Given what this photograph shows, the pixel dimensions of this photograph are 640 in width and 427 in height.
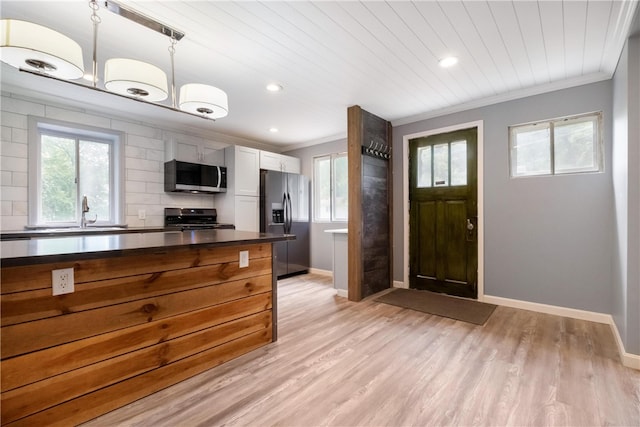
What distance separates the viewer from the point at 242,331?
91.0 inches

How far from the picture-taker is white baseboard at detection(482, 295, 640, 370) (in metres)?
2.07

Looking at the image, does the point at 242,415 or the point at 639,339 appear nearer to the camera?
the point at 242,415

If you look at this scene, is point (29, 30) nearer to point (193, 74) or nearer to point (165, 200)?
point (193, 74)

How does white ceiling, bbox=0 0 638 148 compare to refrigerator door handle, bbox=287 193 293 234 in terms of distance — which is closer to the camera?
white ceiling, bbox=0 0 638 148

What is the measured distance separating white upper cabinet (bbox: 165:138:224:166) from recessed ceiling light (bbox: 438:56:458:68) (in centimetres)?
355

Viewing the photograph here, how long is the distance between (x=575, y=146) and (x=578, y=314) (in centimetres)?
179

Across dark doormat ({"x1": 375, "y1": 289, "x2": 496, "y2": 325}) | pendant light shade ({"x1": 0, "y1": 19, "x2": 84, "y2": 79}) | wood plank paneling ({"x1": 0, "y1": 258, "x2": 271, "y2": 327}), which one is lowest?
dark doormat ({"x1": 375, "y1": 289, "x2": 496, "y2": 325})

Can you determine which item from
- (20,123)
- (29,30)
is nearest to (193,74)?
(29,30)

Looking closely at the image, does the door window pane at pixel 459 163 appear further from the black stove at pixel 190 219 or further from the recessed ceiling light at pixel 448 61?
the black stove at pixel 190 219

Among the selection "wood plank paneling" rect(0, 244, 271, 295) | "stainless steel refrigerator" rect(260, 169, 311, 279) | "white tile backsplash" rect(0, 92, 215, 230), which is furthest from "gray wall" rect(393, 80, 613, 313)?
"white tile backsplash" rect(0, 92, 215, 230)

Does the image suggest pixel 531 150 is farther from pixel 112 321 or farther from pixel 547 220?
pixel 112 321

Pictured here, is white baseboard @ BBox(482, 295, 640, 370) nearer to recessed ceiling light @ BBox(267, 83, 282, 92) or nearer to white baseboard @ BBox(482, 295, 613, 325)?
white baseboard @ BBox(482, 295, 613, 325)

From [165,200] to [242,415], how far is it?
3.59 meters

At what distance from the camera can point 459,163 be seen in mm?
3785
